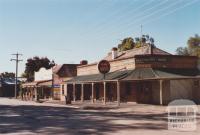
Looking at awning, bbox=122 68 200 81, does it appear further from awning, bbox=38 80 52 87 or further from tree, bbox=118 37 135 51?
tree, bbox=118 37 135 51

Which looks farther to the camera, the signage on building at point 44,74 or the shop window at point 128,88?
the signage on building at point 44,74

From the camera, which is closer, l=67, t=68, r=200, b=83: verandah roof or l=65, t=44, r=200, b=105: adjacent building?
l=67, t=68, r=200, b=83: verandah roof

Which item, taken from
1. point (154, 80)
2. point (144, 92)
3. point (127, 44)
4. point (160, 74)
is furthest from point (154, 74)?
point (127, 44)

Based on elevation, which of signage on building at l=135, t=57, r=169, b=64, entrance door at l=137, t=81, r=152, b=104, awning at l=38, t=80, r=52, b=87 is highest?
signage on building at l=135, t=57, r=169, b=64

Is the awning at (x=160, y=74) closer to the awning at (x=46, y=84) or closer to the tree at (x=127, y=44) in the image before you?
the awning at (x=46, y=84)

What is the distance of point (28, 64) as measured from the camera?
97750 millimetres

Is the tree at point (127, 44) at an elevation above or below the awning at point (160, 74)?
above

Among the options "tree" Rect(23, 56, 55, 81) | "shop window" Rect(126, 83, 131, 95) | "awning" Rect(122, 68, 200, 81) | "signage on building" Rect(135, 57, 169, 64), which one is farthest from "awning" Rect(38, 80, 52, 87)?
"tree" Rect(23, 56, 55, 81)

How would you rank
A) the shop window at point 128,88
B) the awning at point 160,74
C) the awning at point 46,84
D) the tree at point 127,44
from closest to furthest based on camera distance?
the awning at point 160,74 → the shop window at point 128,88 → the awning at point 46,84 → the tree at point 127,44

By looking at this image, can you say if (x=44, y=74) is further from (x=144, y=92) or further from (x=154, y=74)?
(x=154, y=74)

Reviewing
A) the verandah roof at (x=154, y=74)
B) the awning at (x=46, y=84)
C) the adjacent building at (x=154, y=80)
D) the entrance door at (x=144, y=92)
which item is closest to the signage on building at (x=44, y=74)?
the awning at (x=46, y=84)

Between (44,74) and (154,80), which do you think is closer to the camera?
(154,80)

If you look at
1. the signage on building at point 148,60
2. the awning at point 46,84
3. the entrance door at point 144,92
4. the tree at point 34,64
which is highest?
the tree at point 34,64

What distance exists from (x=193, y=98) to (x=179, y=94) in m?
1.75
